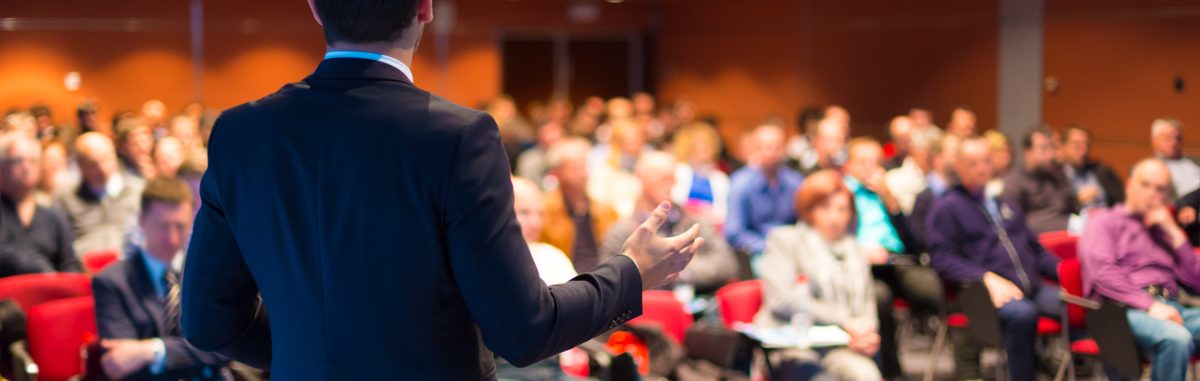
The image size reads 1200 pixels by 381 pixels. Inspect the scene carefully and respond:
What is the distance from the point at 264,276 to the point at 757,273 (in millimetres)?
5190

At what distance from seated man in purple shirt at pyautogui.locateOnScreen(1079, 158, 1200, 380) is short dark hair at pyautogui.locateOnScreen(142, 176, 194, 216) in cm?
384

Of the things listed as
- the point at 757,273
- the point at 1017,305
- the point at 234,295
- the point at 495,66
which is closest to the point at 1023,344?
the point at 1017,305

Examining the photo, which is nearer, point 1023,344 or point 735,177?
point 1023,344

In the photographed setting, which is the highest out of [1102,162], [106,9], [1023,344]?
[106,9]

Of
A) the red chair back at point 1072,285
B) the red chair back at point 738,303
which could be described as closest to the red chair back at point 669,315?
the red chair back at point 738,303

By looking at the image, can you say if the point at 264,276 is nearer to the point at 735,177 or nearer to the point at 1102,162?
the point at 735,177

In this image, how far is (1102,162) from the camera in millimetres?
8945

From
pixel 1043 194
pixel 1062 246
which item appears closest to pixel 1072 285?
pixel 1062 246

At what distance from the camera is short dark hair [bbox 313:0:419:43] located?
140 cm

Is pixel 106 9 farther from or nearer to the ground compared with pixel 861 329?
farther from the ground

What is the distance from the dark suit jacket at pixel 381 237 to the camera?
1331 millimetres

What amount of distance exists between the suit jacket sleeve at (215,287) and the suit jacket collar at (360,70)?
Result: 0.55ft

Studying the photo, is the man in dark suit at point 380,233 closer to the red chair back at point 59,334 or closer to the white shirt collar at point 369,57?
the white shirt collar at point 369,57

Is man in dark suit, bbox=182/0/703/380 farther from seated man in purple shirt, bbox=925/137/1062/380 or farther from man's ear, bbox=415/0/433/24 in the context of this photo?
seated man in purple shirt, bbox=925/137/1062/380
